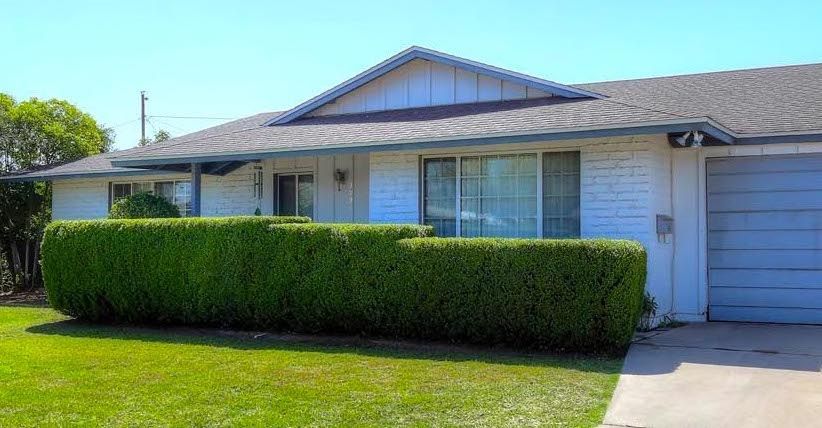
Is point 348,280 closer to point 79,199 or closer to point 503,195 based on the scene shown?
point 503,195

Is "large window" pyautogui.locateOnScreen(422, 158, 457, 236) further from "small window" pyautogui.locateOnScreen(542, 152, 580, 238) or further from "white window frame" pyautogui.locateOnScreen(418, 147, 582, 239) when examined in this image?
"small window" pyautogui.locateOnScreen(542, 152, 580, 238)

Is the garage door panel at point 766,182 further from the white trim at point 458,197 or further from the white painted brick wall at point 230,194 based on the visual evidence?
the white painted brick wall at point 230,194

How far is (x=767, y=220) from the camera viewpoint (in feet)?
35.5

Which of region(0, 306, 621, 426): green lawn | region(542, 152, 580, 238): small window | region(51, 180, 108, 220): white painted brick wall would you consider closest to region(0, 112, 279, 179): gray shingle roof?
region(51, 180, 108, 220): white painted brick wall

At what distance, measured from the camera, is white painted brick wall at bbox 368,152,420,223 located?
471 inches

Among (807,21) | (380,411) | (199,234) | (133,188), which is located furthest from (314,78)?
(380,411)

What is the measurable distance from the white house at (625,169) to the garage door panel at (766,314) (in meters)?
0.02

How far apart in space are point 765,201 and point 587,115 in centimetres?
301

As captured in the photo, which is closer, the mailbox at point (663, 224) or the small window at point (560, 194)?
the mailbox at point (663, 224)

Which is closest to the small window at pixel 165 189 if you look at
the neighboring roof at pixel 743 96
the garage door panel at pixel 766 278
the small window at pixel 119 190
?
the small window at pixel 119 190

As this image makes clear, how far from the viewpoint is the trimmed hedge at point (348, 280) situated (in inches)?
328

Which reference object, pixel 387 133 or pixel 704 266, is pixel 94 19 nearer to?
pixel 387 133

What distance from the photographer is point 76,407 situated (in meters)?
6.02

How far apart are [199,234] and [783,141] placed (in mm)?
8571
